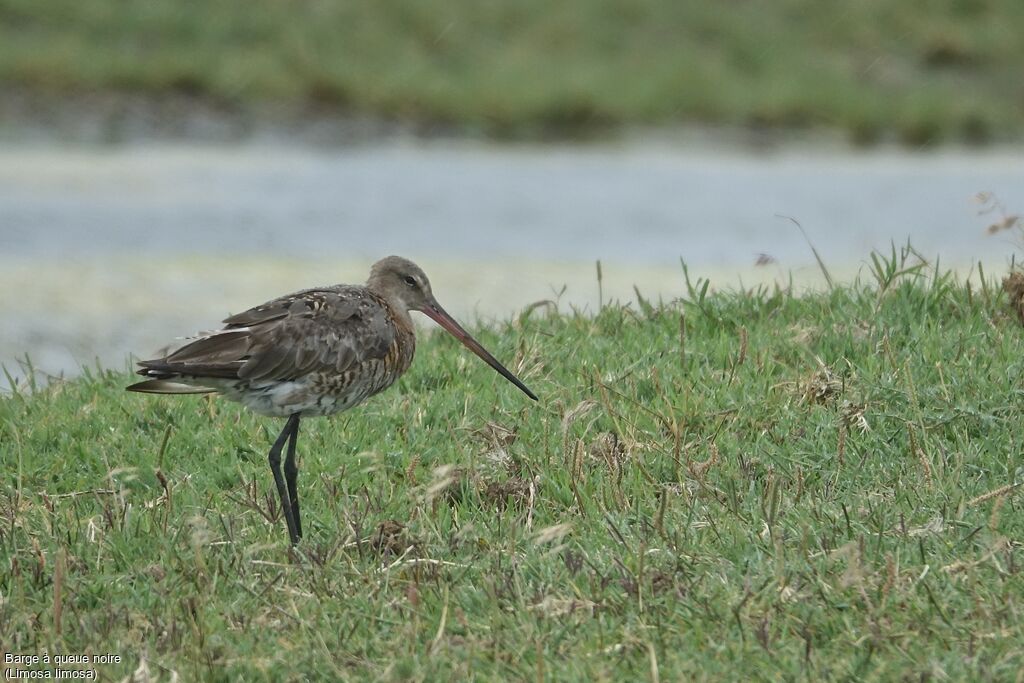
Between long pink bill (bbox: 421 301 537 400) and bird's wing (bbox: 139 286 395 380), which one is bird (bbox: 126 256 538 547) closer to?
bird's wing (bbox: 139 286 395 380)

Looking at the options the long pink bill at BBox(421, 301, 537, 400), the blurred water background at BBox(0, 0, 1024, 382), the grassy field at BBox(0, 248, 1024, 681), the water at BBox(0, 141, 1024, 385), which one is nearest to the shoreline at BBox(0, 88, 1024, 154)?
the blurred water background at BBox(0, 0, 1024, 382)

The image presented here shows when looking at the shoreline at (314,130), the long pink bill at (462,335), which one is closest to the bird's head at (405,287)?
the long pink bill at (462,335)

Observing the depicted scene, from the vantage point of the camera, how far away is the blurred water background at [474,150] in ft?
39.2

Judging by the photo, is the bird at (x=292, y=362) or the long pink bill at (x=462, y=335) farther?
the long pink bill at (x=462, y=335)

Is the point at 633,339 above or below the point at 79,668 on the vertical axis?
above

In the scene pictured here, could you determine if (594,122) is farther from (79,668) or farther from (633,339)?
(79,668)

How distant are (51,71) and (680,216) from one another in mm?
8581

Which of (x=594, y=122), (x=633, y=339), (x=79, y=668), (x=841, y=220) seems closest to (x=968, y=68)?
(x=594, y=122)

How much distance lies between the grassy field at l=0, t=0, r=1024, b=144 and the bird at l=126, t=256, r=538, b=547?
13.7 metres

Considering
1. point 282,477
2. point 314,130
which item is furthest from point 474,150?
point 282,477

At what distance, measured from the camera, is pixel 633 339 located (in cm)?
680

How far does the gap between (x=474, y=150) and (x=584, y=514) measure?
1316 centimetres

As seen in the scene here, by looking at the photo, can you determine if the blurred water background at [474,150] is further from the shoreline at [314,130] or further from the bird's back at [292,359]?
the bird's back at [292,359]

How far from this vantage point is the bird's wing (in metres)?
4.95
